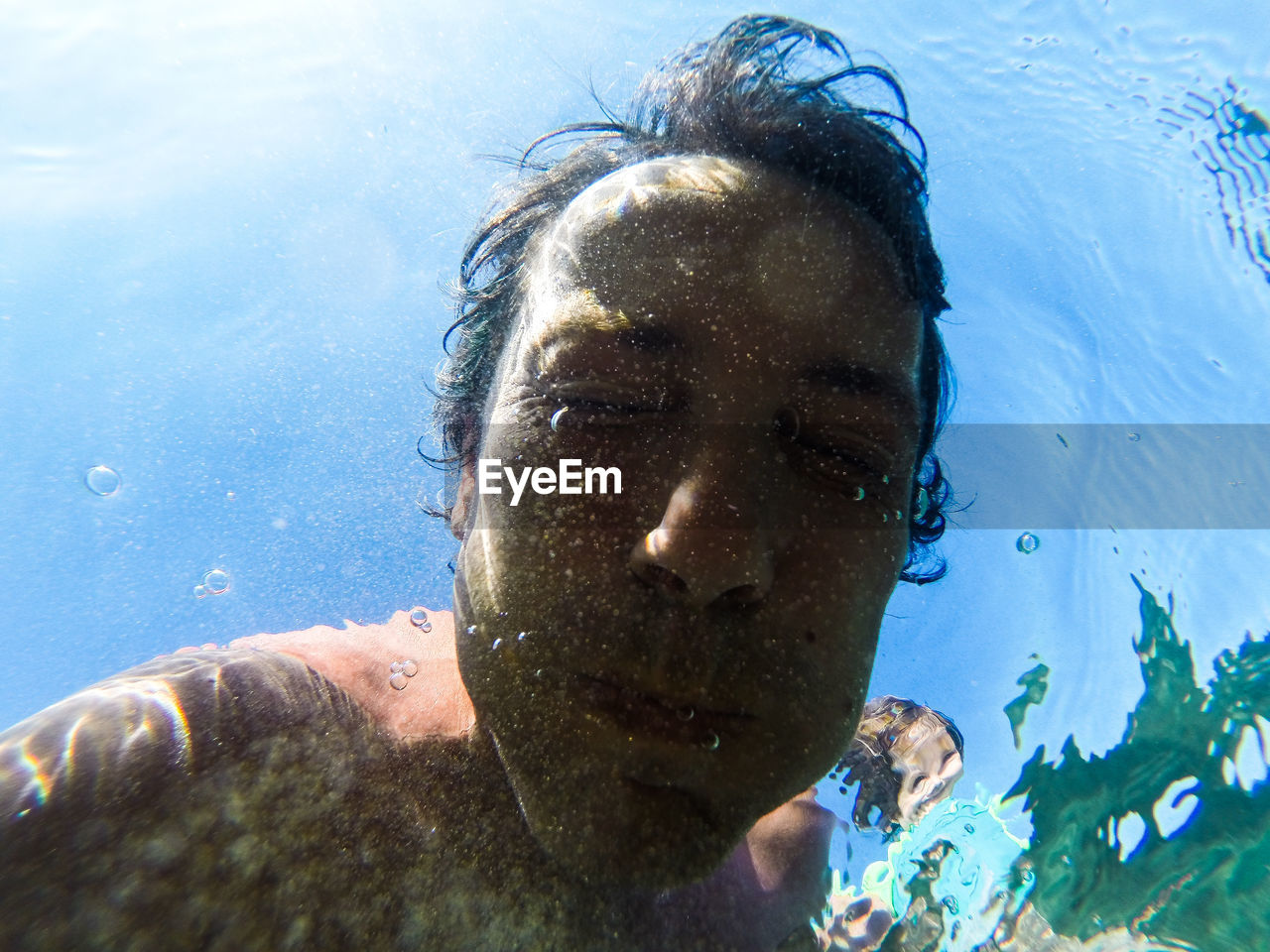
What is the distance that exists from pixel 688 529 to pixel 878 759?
4263mm

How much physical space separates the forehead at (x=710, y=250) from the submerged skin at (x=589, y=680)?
1 centimetres

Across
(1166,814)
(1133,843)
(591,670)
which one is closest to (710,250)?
(591,670)

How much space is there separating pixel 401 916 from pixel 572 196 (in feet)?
10.1

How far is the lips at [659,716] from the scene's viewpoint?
154 centimetres

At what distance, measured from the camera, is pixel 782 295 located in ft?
6.34

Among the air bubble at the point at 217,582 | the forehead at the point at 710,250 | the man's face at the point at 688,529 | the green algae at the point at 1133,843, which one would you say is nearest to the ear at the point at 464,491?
the man's face at the point at 688,529

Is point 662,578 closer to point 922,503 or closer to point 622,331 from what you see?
point 622,331

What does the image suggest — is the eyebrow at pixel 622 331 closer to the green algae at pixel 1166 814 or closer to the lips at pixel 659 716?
the lips at pixel 659 716

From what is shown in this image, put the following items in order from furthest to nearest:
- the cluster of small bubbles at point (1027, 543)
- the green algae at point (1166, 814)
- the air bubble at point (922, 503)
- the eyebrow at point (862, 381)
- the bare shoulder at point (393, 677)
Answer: the cluster of small bubbles at point (1027, 543), the green algae at point (1166, 814), the air bubble at point (922, 503), the bare shoulder at point (393, 677), the eyebrow at point (862, 381)

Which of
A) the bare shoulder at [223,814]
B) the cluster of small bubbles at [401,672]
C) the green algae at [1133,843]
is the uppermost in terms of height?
the bare shoulder at [223,814]

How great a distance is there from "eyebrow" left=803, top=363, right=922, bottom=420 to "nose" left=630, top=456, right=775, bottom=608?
491mm

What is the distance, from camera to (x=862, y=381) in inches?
78.3

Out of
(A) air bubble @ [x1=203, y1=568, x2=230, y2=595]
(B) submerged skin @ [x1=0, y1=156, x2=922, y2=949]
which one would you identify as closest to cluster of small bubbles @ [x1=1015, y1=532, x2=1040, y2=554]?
(B) submerged skin @ [x1=0, y1=156, x2=922, y2=949]

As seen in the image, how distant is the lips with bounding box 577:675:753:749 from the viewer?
1542 mm
